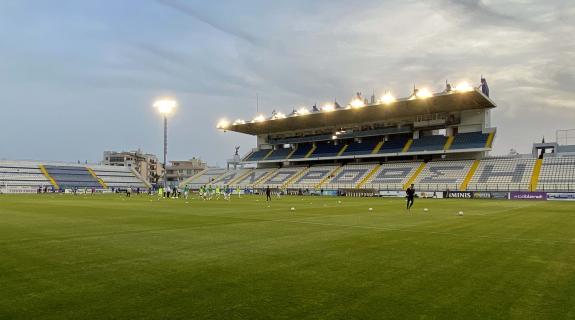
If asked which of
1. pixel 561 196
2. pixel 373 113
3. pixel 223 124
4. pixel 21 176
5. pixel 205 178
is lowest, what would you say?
pixel 561 196

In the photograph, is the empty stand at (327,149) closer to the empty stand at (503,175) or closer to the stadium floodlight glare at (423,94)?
the stadium floodlight glare at (423,94)

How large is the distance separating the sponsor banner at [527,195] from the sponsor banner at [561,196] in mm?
546

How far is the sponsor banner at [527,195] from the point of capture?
1827 inches

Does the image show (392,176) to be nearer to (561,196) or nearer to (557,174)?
(557,174)

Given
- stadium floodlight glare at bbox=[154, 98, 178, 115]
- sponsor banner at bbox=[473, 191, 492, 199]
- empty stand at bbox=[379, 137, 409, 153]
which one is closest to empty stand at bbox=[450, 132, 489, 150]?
empty stand at bbox=[379, 137, 409, 153]

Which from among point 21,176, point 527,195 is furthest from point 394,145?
point 21,176

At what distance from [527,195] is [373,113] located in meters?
27.8

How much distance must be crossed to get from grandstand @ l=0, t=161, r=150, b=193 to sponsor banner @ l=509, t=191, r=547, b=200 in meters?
77.9

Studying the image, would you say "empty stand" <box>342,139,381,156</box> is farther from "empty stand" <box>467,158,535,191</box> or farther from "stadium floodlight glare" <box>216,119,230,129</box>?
"stadium floodlight glare" <box>216,119,230,129</box>

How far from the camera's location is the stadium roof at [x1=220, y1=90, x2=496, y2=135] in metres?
57.6

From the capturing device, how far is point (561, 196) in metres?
45.1

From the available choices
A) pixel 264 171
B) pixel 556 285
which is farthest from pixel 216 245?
pixel 264 171

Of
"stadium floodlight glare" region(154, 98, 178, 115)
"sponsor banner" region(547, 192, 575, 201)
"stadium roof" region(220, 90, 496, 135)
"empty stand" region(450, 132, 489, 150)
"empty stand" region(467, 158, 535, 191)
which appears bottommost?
"sponsor banner" region(547, 192, 575, 201)

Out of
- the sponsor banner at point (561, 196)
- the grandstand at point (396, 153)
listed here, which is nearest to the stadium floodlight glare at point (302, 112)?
the grandstand at point (396, 153)
